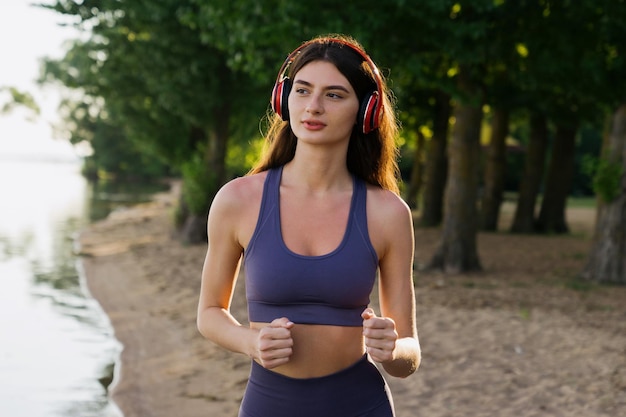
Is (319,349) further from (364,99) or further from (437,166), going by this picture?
(437,166)

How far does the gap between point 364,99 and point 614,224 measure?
12.8 m

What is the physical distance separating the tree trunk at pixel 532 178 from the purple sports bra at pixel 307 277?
2282 centimetres

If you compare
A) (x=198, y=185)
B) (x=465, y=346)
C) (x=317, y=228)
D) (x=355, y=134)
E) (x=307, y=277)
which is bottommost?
(x=465, y=346)

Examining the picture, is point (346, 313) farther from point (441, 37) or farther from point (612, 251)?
point (612, 251)

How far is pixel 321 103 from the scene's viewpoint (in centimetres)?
263

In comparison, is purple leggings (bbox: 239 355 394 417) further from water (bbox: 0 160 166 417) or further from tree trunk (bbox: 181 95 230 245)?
tree trunk (bbox: 181 95 230 245)

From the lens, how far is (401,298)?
2711mm

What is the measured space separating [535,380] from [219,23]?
31.5ft

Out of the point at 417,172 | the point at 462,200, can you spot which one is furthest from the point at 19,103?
the point at 462,200

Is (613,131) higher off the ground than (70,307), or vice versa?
(613,131)

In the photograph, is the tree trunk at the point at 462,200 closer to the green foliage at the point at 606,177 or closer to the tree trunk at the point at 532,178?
the green foliage at the point at 606,177

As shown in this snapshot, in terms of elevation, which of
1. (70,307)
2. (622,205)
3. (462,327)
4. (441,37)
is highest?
(441,37)

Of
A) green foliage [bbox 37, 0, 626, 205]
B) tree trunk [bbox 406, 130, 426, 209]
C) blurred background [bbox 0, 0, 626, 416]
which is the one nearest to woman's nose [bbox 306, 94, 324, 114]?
blurred background [bbox 0, 0, 626, 416]

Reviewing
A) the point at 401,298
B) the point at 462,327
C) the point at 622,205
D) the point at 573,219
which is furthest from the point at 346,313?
the point at 573,219
